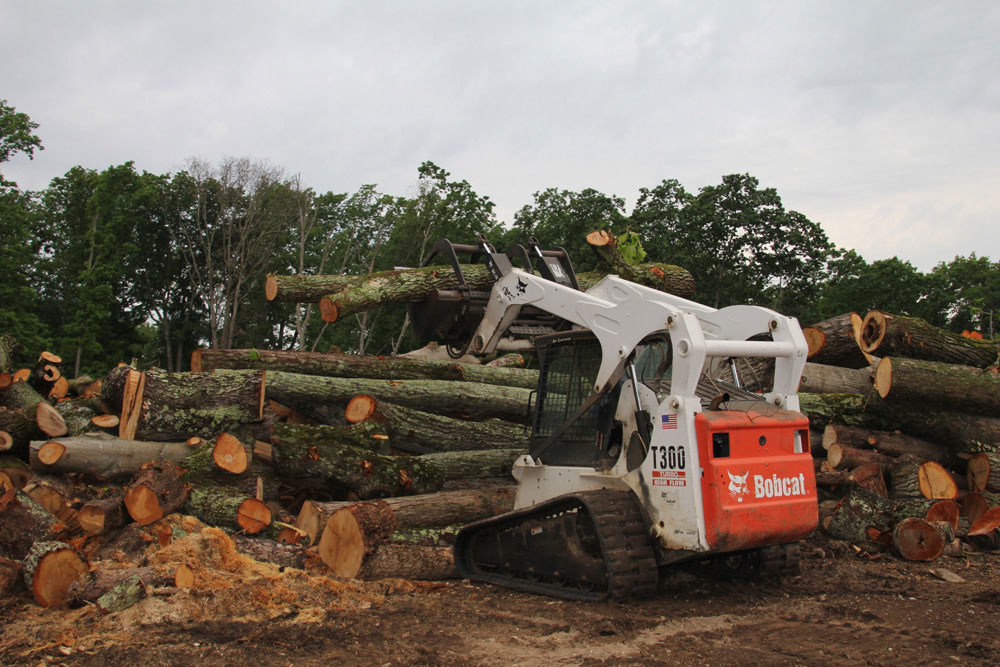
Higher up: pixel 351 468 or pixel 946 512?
pixel 351 468

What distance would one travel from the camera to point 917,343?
9117 millimetres

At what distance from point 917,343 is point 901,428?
3.28 ft

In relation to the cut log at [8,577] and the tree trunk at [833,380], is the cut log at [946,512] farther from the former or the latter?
the cut log at [8,577]

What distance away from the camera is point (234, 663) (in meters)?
4.07

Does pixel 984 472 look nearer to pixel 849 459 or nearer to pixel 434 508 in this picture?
pixel 849 459

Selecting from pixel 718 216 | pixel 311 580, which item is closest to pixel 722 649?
pixel 311 580

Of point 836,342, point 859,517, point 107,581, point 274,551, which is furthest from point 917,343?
point 107,581

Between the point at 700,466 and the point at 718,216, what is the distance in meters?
26.8

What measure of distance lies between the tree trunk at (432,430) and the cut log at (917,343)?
416 centimetres

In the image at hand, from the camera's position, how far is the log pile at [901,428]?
748 centimetres

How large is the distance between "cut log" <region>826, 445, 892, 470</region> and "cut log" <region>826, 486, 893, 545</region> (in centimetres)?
74

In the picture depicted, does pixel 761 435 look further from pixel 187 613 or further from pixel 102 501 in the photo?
pixel 102 501

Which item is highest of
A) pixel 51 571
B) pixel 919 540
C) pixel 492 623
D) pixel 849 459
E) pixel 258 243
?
pixel 258 243

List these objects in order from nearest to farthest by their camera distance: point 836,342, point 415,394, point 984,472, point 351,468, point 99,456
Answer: point 351,468
point 99,456
point 984,472
point 415,394
point 836,342
